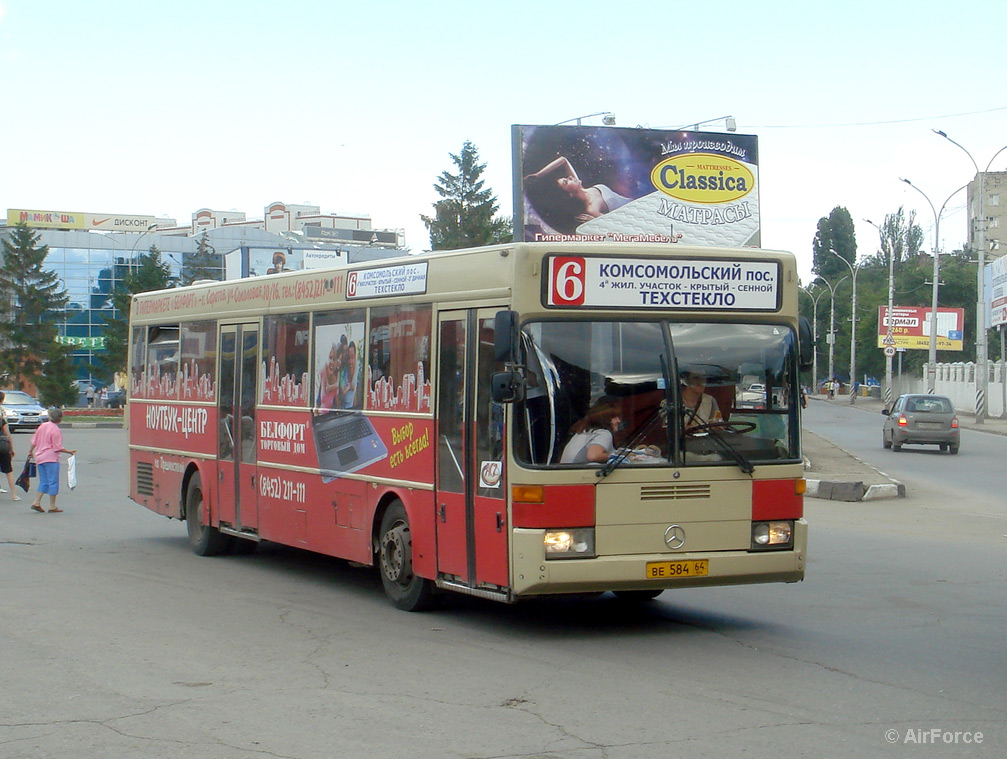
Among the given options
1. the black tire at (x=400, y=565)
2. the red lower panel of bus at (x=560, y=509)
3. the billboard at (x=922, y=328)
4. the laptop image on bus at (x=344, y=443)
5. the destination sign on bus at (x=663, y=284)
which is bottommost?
the black tire at (x=400, y=565)

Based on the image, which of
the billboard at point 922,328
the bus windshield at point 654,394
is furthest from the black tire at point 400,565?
the billboard at point 922,328

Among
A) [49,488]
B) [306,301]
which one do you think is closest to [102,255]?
[49,488]

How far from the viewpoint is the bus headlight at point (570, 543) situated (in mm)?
8367

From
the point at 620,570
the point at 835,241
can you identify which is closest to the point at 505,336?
the point at 620,570

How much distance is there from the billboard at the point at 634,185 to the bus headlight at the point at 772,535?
65.6 ft

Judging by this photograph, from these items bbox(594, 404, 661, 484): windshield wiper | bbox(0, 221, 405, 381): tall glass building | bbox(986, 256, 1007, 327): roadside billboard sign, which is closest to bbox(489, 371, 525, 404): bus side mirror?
bbox(594, 404, 661, 484): windshield wiper

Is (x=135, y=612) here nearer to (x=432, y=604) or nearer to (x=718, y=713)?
(x=432, y=604)

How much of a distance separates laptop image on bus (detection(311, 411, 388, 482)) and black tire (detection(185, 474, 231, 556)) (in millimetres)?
2816

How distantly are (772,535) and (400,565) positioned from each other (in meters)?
2.91

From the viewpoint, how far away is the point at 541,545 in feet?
27.4

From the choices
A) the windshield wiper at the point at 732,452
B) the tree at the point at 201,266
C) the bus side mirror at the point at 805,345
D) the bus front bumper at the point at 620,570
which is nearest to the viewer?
the bus front bumper at the point at 620,570

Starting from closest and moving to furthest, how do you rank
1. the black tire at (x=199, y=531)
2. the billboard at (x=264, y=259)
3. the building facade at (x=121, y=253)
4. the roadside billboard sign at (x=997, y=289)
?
the black tire at (x=199, y=531)
the roadside billboard sign at (x=997, y=289)
the billboard at (x=264, y=259)
the building facade at (x=121, y=253)

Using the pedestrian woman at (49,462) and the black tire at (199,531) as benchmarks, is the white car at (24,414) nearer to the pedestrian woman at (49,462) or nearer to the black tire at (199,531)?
the pedestrian woman at (49,462)

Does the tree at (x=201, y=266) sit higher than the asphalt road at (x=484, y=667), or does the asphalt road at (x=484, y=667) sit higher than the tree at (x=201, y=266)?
the tree at (x=201, y=266)
